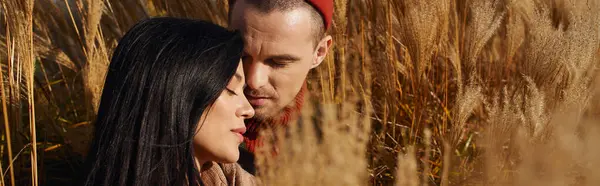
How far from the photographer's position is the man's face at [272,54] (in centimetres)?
285

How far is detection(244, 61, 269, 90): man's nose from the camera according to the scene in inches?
111

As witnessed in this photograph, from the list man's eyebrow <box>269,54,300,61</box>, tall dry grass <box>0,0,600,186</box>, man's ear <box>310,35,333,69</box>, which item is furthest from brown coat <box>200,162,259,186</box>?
man's ear <box>310,35,333,69</box>

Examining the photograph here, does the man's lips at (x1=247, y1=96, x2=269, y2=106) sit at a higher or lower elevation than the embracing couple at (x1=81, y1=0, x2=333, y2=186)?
lower

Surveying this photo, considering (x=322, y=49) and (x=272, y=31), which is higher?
(x=272, y=31)

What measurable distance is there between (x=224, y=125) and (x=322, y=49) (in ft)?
3.32

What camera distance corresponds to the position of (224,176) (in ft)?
Result: 7.96

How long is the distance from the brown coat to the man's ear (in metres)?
0.69

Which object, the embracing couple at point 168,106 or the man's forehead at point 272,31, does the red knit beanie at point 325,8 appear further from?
the embracing couple at point 168,106

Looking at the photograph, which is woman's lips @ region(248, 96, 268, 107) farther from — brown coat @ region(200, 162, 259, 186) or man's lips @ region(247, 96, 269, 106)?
brown coat @ region(200, 162, 259, 186)

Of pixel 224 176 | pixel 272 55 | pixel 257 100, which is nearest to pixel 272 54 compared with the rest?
pixel 272 55

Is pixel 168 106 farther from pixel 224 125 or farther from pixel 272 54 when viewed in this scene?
pixel 272 54

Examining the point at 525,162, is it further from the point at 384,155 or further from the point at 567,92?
the point at 384,155

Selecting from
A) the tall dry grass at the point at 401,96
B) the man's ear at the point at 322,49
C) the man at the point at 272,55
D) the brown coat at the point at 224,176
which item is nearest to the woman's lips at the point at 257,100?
the man at the point at 272,55

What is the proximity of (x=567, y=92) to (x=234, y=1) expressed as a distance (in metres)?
1.23
